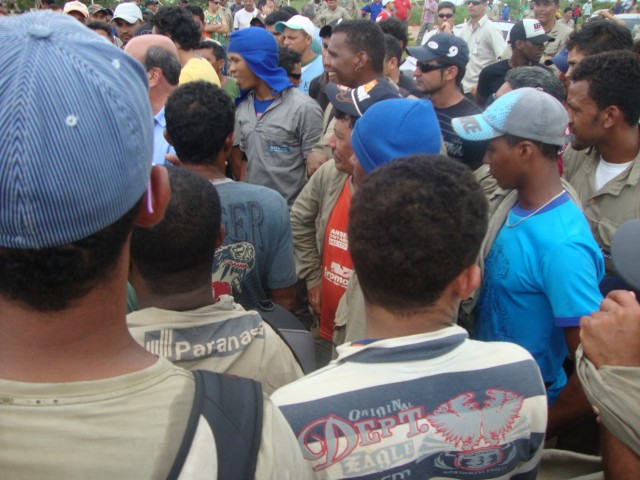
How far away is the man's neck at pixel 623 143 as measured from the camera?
10.3 feet

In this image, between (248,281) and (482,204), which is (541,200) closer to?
(482,204)

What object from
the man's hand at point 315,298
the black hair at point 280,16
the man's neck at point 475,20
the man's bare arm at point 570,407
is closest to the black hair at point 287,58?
the black hair at point 280,16

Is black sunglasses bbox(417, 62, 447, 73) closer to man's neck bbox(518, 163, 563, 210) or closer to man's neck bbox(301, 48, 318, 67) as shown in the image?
man's neck bbox(301, 48, 318, 67)

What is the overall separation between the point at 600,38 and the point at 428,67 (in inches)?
58.4

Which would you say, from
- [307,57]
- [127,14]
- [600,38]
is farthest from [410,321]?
[127,14]

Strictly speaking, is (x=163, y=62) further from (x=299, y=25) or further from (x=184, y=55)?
(x=299, y=25)

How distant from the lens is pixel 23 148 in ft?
2.62

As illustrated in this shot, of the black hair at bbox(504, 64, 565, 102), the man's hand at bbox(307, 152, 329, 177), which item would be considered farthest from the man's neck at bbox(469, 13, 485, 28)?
the man's hand at bbox(307, 152, 329, 177)

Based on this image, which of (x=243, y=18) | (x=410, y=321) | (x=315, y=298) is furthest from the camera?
(x=243, y=18)

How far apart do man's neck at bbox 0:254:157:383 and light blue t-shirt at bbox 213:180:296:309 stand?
5.16ft

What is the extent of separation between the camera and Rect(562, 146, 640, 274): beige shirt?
3.06 metres

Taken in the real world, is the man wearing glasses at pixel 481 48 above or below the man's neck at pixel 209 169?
below

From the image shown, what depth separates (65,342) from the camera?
97cm

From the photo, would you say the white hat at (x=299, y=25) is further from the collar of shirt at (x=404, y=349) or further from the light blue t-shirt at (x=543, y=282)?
the collar of shirt at (x=404, y=349)
